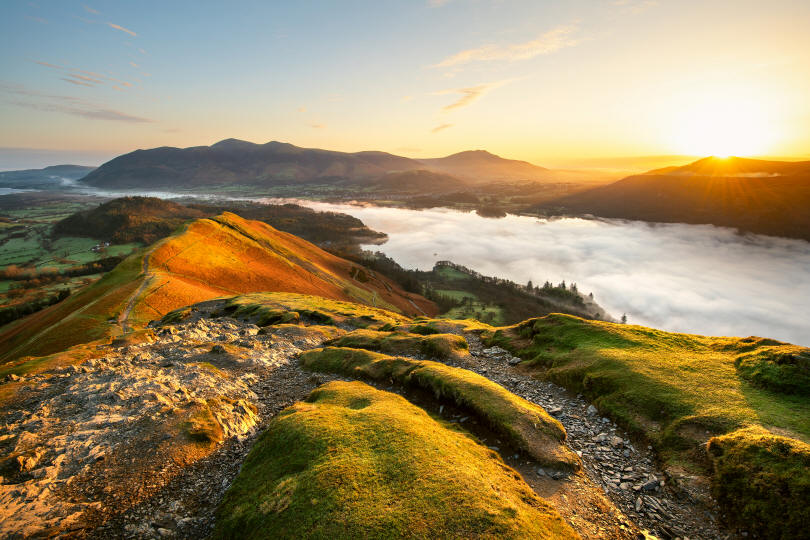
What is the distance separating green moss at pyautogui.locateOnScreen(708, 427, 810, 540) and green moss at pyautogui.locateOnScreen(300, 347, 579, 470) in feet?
19.8

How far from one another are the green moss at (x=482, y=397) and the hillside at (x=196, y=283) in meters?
41.3

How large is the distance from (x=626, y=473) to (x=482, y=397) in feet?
26.7

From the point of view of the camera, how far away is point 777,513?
493 inches

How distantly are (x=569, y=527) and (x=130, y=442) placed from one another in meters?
21.5

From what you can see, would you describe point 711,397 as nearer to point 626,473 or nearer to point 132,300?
point 626,473

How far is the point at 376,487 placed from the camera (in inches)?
501

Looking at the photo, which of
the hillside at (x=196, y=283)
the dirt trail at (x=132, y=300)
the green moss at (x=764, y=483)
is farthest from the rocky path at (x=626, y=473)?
the hillside at (x=196, y=283)

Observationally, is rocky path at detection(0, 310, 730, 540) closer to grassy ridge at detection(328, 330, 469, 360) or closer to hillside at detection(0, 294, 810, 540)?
hillside at detection(0, 294, 810, 540)

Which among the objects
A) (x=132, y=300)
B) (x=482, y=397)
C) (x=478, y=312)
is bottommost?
(x=478, y=312)

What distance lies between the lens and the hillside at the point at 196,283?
5112cm

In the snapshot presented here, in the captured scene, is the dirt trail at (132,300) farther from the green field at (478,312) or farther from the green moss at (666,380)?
the green field at (478,312)

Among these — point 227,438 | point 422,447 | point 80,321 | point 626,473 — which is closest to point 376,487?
point 422,447

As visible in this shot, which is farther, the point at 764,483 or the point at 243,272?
the point at 243,272

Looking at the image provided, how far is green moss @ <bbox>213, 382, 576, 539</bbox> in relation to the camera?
11086 mm
